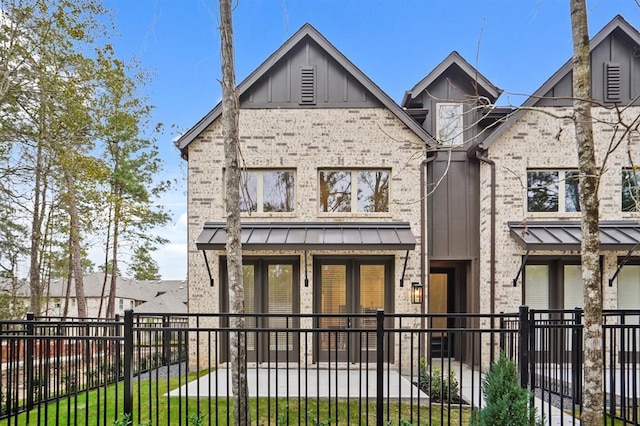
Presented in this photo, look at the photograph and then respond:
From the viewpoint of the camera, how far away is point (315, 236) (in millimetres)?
8102

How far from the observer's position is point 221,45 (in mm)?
4359

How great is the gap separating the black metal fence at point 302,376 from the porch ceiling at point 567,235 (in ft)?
5.09

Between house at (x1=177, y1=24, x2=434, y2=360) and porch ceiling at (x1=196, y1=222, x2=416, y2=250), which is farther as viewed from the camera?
house at (x1=177, y1=24, x2=434, y2=360)

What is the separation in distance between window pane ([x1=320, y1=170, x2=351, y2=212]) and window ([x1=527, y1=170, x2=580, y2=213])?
14.3ft

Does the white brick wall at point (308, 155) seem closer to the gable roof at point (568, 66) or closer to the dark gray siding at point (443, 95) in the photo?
the dark gray siding at point (443, 95)

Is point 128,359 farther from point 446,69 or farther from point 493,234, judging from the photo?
point 446,69

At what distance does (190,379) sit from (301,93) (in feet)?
22.3

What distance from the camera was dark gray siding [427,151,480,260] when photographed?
905 cm

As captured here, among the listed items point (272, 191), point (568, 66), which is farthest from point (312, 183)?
point (568, 66)

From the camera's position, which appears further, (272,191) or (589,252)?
(272,191)

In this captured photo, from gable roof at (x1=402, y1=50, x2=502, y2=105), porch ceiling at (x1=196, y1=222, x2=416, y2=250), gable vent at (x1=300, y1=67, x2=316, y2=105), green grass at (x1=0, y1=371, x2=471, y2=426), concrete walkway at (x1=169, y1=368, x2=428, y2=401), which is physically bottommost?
concrete walkway at (x1=169, y1=368, x2=428, y2=401)

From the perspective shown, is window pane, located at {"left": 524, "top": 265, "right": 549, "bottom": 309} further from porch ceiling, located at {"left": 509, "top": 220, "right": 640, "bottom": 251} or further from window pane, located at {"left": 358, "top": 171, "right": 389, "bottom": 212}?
window pane, located at {"left": 358, "top": 171, "right": 389, "bottom": 212}

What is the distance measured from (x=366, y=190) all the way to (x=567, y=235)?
4.54 m

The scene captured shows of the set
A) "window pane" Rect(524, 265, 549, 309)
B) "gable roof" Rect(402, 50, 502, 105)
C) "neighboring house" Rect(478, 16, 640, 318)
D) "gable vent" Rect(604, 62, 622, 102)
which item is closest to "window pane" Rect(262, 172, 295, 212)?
"gable roof" Rect(402, 50, 502, 105)
